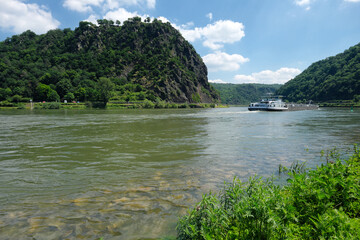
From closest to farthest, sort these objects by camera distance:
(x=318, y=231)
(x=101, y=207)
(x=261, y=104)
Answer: (x=318, y=231) < (x=101, y=207) < (x=261, y=104)

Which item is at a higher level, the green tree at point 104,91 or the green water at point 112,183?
the green tree at point 104,91

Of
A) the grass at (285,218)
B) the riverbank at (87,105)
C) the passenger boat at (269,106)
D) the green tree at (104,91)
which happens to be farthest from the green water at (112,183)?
the green tree at (104,91)

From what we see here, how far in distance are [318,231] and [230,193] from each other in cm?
179

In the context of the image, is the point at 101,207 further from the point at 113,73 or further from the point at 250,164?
the point at 113,73

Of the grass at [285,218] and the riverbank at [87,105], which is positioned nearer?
the grass at [285,218]

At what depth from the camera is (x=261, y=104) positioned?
97.0m

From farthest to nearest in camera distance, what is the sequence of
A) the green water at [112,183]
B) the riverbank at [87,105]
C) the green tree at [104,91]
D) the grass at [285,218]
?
1. the green tree at [104,91]
2. the riverbank at [87,105]
3. the green water at [112,183]
4. the grass at [285,218]

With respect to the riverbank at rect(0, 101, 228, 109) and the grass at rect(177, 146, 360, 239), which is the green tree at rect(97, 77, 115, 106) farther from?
the grass at rect(177, 146, 360, 239)

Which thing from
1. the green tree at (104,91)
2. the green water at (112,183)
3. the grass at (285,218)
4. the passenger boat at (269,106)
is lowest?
the green water at (112,183)

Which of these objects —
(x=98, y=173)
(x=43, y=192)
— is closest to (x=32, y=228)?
(x=43, y=192)

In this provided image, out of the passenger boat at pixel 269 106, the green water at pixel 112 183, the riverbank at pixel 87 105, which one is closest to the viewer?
the green water at pixel 112 183

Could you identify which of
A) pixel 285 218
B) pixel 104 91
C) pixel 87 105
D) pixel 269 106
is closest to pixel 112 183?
pixel 285 218

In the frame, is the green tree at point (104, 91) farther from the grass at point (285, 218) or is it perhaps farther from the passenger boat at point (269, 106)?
the grass at point (285, 218)

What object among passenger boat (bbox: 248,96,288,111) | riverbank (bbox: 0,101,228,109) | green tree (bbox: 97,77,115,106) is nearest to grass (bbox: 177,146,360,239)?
passenger boat (bbox: 248,96,288,111)
